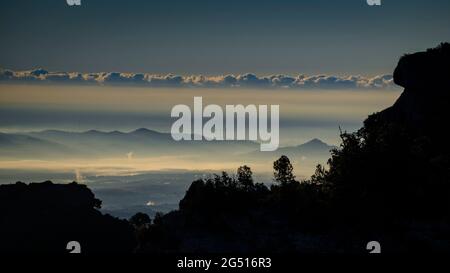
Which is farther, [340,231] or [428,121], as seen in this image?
[428,121]

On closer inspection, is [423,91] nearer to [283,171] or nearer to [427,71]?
[427,71]

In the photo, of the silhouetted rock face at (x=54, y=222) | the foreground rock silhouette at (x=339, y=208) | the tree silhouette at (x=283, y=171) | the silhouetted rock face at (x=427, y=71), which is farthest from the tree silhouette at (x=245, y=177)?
the silhouetted rock face at (x=54, y=222)

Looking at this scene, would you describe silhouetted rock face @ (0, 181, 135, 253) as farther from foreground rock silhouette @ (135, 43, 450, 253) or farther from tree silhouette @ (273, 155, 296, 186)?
tree silhouette @ (273, 155, 296, 186)

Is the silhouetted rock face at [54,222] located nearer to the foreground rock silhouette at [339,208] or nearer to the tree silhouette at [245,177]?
the tree silhouette at [245,177]

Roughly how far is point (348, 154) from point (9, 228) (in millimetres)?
121678

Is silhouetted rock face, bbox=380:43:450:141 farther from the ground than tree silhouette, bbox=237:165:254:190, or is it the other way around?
silhouetted rock face, bbox=380:43:450:141

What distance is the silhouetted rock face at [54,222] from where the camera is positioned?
16175 cm

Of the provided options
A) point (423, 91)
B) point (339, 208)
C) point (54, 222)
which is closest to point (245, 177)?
point (339, 208)

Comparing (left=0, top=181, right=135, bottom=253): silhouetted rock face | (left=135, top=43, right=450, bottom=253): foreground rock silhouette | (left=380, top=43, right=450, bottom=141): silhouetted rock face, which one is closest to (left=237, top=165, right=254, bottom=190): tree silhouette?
(left=135, top=43, right=450, bottom=253): foreground rock silhouette

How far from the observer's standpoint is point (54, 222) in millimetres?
167875

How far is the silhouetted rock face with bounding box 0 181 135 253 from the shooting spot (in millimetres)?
161750
